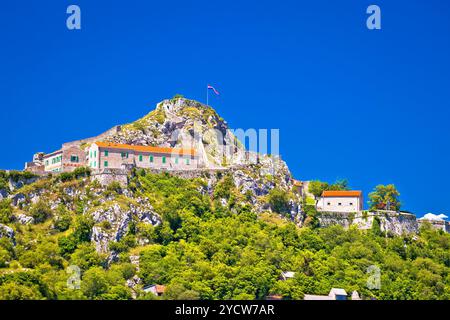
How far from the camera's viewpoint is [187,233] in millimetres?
86438

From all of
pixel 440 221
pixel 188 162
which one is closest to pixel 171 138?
pixel 188 162

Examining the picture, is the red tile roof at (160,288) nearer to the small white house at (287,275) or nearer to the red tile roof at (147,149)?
the small white house at (287,275)

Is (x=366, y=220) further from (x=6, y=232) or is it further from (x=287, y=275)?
(x=6, y=232)

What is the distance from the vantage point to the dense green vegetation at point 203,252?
76.0m

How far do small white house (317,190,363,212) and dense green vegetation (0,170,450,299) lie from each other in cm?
276

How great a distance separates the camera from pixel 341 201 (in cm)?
10019

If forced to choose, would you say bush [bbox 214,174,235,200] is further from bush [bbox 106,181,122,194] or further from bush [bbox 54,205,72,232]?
bush [bbox 54,205,72,232]

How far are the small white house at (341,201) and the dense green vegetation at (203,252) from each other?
2757 mm

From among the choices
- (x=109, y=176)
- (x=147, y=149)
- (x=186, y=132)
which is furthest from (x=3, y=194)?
(x=186, y=132)

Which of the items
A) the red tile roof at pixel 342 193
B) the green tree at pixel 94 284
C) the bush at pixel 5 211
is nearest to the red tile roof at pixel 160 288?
the green tree at pixel 94 284

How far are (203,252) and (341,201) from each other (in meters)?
22.4

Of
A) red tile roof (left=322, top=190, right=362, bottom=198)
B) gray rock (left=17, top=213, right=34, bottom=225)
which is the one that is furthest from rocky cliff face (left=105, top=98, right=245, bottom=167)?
gray rock (left=17, top=213, right=34, bottom=225)

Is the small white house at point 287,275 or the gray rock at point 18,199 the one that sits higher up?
the gray rock at point 18,199

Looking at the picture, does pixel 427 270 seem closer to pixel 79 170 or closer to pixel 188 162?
pixel 188 162
